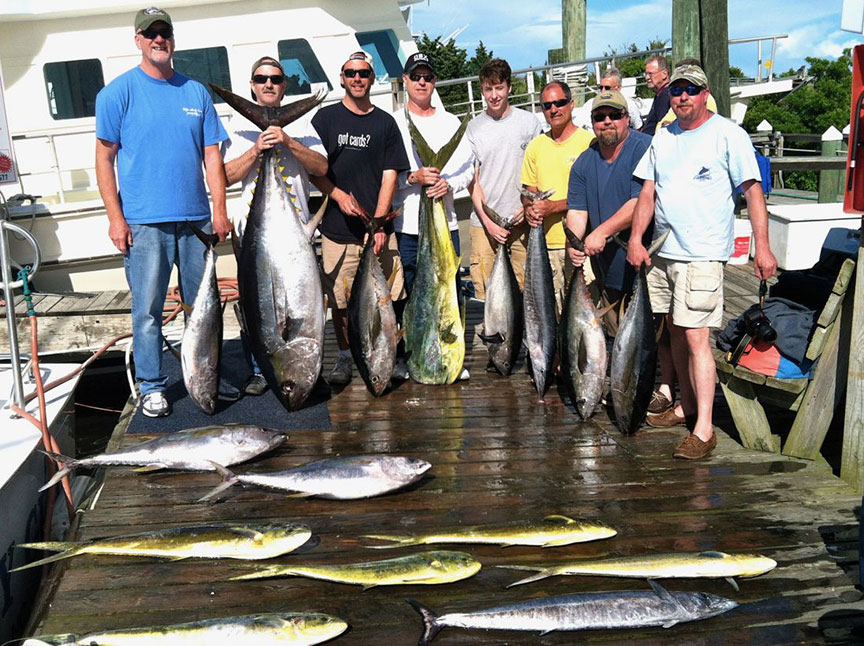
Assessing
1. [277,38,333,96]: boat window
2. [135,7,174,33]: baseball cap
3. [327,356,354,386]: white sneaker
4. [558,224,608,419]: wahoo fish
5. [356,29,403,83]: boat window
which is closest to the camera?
[135,7,174,33]: baseball cap

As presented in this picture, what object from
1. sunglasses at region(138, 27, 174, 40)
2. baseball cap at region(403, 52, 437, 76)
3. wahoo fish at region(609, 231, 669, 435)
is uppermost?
sunglasses at region(138, 27, 174, 40)

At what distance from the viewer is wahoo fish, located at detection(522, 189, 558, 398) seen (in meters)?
4.34

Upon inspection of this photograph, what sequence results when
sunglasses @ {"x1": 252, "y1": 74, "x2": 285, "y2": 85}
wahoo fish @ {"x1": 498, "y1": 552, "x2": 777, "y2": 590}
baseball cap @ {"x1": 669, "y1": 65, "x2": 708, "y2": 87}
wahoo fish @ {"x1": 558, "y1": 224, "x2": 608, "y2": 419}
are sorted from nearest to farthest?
1. wahoo fish @ {"x1": 498, "y1": 552, "x2": 777, "y2": 590}
2. baseball cap @ {"x1": 669, "y1": 65, "x2": 708, "y2": 87}
3. wahoo fish @ {"x1": 558, "y1": 224, "x2": 608, "y2": 419}
4. sunglasses @ {"x1": 252, "y1": 74, "x2": 285, "y2": 85}

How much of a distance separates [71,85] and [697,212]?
8002 millimetres

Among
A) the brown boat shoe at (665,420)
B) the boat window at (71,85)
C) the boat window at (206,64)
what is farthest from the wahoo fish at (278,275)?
the boat window at (71,85)

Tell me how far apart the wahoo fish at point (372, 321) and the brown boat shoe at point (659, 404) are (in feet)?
4.73

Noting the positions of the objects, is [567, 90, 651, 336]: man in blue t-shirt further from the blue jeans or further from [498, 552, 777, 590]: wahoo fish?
the blue jeans

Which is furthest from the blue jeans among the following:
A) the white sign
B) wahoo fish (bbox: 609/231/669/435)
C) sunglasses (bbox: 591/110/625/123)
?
wahoo fish (bbox: 609/231/669/435)

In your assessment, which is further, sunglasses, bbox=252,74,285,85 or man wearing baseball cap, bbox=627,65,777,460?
sunglasses, bbox=252,74,285,85

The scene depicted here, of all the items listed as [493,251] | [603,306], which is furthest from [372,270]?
[603,306]

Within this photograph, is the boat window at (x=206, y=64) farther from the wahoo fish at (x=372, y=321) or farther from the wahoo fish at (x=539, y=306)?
the wahoo fish at (x=539, y=306)

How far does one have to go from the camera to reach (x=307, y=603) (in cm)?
256

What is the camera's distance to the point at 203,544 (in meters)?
2.83

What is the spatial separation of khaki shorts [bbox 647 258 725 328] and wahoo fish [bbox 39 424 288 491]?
77.0 inches
